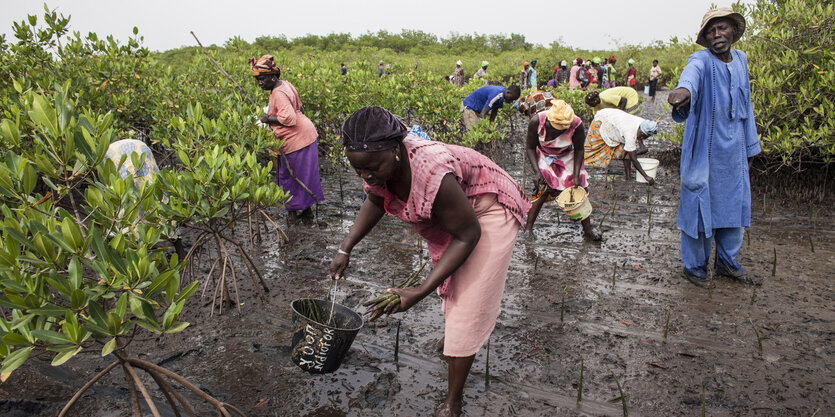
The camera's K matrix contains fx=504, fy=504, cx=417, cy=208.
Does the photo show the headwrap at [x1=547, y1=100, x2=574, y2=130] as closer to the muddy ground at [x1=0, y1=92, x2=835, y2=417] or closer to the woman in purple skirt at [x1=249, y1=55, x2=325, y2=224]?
the muddy ground at [x1=0, y1=92, x2=835, y2=417]

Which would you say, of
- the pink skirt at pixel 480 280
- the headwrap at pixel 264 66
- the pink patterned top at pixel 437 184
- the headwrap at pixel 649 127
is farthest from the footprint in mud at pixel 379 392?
the headwrap at pixel 649 127

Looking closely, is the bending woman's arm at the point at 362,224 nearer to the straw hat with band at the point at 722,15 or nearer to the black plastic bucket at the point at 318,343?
the black plastic bucket at the point at 318,343

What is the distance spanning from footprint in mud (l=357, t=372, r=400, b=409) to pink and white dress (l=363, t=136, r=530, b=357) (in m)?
0.59

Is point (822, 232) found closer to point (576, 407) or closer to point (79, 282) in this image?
point (576, 407)

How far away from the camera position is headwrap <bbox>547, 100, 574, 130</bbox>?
14.5ft

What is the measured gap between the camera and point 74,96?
15.5ft

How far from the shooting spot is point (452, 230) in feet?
6.61

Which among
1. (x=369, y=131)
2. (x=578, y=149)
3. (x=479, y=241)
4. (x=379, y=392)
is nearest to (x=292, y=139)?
(x=578, y=149)

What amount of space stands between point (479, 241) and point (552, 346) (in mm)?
1302

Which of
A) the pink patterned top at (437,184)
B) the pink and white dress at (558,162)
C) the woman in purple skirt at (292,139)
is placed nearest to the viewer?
the pink patterned top at (437,184)

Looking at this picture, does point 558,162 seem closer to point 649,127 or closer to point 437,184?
point 649,127

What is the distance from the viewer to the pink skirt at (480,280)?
7.17 feet

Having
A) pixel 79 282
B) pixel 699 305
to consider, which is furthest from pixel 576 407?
pixel 79 282

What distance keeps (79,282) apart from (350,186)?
580cm
